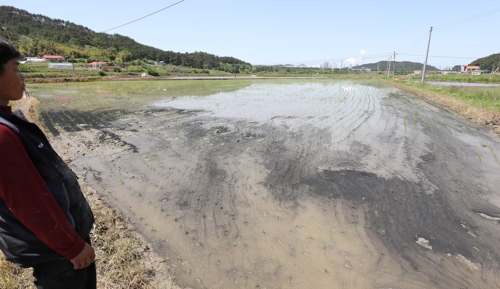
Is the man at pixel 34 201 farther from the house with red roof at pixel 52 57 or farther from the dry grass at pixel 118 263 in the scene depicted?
the house with red roof at pixel 52 57

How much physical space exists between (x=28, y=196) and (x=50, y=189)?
0.59ft

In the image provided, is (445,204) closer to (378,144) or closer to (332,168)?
(332,168)

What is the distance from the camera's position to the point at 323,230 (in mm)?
3514

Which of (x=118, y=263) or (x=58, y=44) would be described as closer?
(x=118, y=263)

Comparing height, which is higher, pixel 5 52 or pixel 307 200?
pixel 5 52

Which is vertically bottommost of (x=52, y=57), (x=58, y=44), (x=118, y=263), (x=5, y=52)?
(x=118, y=263)

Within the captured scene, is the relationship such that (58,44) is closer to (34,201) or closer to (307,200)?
(307,200)

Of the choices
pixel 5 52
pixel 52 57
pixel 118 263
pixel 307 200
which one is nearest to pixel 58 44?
pixel 52 57

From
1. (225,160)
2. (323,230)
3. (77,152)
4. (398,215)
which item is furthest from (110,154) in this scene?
(398,215)

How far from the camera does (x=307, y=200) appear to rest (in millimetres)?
4285

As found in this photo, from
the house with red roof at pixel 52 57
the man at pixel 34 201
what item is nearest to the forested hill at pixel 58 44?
the house with red roof at pixel 52 57

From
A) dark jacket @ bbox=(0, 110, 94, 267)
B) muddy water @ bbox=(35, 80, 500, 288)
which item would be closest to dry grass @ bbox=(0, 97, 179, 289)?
muddy water @ bbox=(35, 80, 500, 288)

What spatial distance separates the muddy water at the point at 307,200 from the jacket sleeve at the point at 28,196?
72.8 inches

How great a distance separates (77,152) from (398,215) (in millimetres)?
7509
